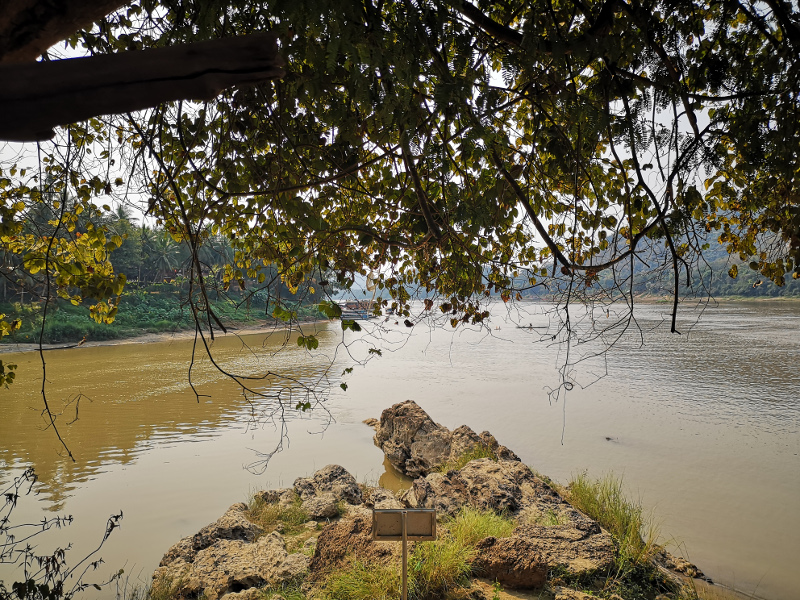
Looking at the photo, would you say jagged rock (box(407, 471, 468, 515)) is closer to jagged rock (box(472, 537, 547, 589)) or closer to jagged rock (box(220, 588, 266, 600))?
jagged rock (box(472, 537, 547, 589))

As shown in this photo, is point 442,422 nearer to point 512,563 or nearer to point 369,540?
point 369,540

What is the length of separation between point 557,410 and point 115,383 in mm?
13205

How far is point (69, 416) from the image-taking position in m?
12.3

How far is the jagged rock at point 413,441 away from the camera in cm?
781

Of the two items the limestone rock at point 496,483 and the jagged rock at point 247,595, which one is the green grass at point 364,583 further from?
the limestone rock at point 496,483

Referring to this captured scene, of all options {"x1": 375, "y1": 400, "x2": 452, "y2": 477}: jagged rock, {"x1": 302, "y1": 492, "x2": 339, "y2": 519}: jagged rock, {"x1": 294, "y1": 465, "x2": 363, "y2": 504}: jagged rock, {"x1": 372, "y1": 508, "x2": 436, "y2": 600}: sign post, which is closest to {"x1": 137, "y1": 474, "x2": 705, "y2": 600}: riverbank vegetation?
{"x1": 372, "y1": 508, "x2": 436, "y2": 600}: sign post

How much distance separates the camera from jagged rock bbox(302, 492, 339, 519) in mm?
5855

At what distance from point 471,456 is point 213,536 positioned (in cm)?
353

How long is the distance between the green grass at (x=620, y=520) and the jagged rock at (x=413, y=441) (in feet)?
6.51

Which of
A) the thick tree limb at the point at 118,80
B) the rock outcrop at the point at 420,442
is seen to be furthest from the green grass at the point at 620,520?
the thick tree limb at the point at 118,80

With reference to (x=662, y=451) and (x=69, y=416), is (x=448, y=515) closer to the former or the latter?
(x=662, y=451)

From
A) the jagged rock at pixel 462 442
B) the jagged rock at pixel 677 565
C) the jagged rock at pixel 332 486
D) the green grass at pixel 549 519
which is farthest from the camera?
the jagged rock at pixel 462 442

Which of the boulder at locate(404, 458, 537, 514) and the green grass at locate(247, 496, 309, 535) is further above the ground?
the boulder at locate(404, 458, 537, 514)

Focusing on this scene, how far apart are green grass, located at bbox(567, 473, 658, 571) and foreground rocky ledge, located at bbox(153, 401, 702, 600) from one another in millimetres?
268
